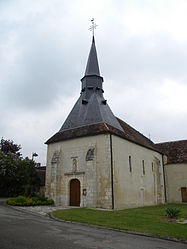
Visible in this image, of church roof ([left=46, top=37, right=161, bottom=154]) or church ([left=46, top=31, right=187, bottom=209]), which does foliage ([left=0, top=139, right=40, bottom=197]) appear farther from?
church roof ([left=46, top=37, right=161, bottom=154])

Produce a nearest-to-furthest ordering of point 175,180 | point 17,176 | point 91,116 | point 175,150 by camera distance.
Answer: point 91,116 → point 17,176 → point 175,180 → point 175,150

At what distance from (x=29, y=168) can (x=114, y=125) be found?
458 inches

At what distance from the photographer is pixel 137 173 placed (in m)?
23.5

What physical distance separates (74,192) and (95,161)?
3.34m

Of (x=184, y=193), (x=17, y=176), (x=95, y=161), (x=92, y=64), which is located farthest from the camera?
(x=184, y=193)

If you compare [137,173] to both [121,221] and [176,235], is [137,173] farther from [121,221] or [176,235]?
[176,235]

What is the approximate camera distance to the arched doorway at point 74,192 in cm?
2075

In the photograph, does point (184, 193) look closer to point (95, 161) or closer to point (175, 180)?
point (175, 180)

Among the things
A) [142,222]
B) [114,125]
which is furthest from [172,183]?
[142,222]

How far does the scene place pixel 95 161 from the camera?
2009 centimetres

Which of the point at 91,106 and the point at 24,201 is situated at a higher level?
the point at 91,106

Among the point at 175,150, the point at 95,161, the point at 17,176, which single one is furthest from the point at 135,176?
the point at 17,176

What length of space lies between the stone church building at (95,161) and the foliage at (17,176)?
573 centimetres

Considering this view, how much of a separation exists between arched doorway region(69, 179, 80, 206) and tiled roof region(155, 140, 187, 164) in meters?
14.8
